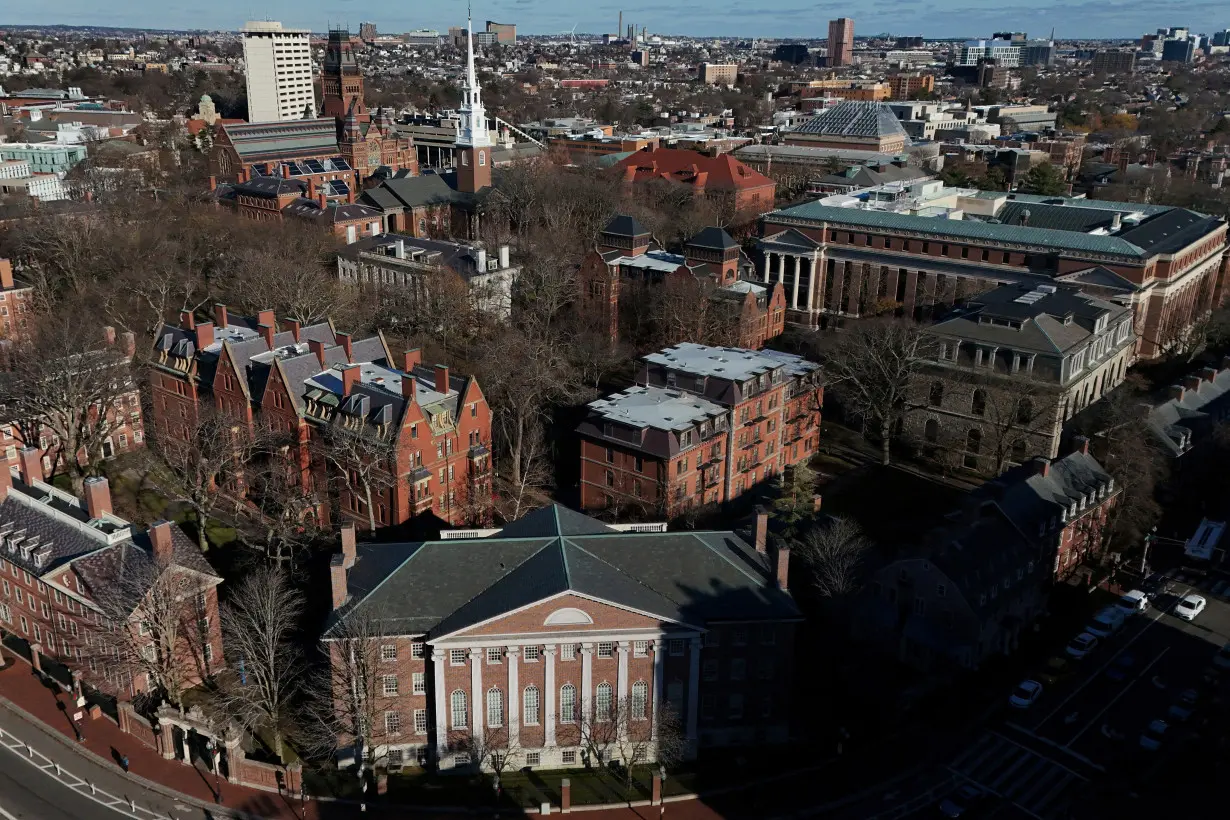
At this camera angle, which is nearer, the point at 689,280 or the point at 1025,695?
the point at 1025,695

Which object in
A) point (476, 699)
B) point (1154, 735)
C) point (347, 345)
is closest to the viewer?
point (476, 699)

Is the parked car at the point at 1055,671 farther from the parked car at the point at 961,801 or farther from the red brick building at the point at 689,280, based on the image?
the red brick building at the point at 689,280

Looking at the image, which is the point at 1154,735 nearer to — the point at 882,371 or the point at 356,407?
the point at 882,371

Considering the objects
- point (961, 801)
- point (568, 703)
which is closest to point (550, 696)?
point (568, 703)

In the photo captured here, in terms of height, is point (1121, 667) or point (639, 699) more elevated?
point (639, 699)

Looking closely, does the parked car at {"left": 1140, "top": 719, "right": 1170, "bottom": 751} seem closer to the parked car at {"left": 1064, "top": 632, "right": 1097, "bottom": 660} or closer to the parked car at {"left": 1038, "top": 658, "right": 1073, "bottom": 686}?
the parked car at {"left": 1038, "top": 658, "right": 1073, "bottom": 686}

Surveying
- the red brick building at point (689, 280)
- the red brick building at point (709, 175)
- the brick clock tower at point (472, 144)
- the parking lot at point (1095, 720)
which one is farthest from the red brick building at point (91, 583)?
the red brick building at point (709, 175)

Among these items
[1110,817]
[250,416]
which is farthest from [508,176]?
[1110,817]
